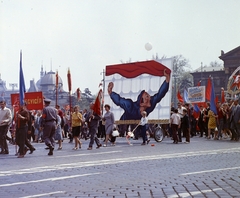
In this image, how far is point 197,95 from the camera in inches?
1357

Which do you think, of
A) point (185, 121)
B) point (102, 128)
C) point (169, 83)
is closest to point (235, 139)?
point (185, 121)

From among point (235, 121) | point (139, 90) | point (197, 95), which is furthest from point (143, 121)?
point (197, 95)

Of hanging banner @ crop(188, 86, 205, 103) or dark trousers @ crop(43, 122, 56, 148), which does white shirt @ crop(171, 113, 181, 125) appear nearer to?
dark trousers @ crop(43, 122, 56, 148)

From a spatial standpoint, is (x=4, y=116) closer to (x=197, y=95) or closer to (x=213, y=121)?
(x=213, y=121)

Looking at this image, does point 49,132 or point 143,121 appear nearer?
point 49,132

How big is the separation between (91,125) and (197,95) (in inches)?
622

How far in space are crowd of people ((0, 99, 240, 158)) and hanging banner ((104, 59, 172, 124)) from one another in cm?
66

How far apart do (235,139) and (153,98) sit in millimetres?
3968

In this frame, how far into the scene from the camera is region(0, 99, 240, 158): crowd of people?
16953 mm

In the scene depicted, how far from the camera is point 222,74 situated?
103 meters

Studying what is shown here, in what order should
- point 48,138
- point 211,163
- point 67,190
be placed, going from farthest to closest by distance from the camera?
point 48,138, point 211,163, point 67,190

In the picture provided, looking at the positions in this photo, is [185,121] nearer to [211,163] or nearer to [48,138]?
[48,138]

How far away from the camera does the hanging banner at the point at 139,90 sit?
24.1 meters

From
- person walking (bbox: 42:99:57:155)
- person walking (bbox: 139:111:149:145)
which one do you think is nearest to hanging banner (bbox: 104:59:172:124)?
person walking (bbox: 139:111:149:145)
